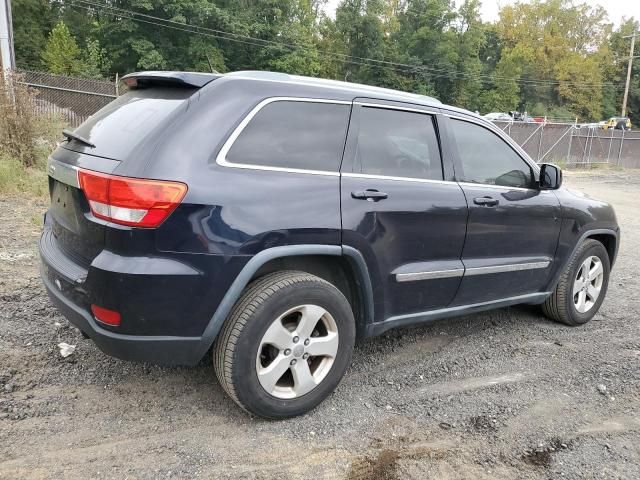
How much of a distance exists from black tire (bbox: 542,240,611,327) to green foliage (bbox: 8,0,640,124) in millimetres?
39999

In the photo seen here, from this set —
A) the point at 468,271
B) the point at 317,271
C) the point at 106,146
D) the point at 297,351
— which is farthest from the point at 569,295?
the point at 106,146

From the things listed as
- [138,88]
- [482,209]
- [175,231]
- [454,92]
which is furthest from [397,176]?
[454,92]

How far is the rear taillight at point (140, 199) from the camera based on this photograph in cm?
247

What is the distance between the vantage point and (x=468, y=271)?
3.63 m

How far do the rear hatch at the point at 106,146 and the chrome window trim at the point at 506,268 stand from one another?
2.10 m

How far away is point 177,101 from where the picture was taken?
2.79 m

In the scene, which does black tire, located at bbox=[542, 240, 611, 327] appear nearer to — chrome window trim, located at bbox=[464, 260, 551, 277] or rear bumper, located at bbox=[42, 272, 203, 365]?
chrome window trim, located at bbox=[464, 260, 551, 277]

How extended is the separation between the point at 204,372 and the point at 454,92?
6244cm

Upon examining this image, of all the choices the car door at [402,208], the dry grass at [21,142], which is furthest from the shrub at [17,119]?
the car door at [402,208]

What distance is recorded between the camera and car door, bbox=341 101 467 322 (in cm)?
307

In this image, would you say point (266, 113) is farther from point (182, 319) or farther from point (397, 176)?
point (182, 319)

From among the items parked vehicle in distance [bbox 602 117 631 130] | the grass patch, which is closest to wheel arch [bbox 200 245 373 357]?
the grass patch

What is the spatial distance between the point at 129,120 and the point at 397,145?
5.19ft

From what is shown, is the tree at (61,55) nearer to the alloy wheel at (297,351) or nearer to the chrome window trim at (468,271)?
the chrome window trim at (468,271)
